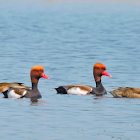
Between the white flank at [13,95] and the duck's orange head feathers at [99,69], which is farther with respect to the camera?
the duck's orange head feathers at [99,69]

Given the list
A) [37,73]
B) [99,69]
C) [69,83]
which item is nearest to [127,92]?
[99,69]

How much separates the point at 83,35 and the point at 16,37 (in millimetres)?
6855

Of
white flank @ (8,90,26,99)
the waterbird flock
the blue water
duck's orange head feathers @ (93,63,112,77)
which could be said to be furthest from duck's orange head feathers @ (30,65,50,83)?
duck's orange head feathers @ (93,63,112,77)

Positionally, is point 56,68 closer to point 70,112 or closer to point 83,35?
point 70,112

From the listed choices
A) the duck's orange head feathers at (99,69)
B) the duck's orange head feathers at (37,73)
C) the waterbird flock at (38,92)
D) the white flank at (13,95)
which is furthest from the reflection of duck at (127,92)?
the white flank at (13,95)

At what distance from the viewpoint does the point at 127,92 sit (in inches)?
829

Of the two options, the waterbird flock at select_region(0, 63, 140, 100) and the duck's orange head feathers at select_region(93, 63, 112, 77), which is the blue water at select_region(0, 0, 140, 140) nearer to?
the waterbird flock at select_region(0, 63, 140, 100)

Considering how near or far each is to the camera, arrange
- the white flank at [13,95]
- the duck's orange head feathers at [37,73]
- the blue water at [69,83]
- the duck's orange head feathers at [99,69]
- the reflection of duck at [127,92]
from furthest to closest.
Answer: the duck's orange head feathers at [99,69] < the duck's orange head feathers at [37,73] < the reflection of duck at [127,92] < the white flank at [13,95] < the blue water at [69,83]

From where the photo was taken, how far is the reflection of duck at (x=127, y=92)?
20938mm

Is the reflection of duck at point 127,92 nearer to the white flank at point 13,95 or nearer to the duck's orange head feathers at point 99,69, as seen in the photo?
the duck's orange head feathers at point 99,69

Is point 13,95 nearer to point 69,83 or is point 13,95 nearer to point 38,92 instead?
point 38,92

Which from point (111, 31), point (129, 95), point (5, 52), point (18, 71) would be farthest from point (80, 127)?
point (111, 31)

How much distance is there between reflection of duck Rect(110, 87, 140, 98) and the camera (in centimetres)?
2094

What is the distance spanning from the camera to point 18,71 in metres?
27.3
